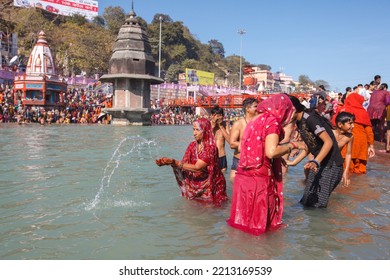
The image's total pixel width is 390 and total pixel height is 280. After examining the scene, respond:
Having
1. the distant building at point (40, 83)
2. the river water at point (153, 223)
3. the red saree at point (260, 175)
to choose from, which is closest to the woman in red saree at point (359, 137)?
the river water at point (153, 223)

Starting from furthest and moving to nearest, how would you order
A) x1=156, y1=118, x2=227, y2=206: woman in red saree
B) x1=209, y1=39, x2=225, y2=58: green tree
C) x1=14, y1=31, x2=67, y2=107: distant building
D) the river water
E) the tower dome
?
x1=209, y1=39, x2=225, y2=58: green tree < the tower dome < x1=14, y1=31, x2=67, y2=107: distant building < x1=156, y1=118, x2=227, y2=206: woman in red saree < the river water

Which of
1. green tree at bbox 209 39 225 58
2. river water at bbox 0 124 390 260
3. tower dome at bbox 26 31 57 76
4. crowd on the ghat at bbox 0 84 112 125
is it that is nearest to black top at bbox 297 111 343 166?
river water at bbox 0 124 390 260

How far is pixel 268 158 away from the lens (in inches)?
126

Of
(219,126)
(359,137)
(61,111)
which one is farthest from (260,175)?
(61,111)

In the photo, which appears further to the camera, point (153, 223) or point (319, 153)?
point (319, 153)

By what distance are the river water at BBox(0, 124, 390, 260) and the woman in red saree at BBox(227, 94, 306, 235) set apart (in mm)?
193

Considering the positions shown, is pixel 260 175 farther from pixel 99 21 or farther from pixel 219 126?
pixel 99 21

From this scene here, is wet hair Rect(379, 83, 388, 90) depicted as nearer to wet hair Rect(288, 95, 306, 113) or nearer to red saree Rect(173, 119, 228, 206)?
wet hair Rect(288, 95, 306, 113)

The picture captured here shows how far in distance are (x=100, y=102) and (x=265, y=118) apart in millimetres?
30777

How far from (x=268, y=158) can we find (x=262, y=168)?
0.35 feet

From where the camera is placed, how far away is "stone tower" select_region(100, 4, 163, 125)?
2327 cm

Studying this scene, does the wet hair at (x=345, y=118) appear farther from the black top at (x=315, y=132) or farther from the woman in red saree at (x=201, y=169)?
the woman in red saree at (x=201, y=169)

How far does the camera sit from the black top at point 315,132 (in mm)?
4203

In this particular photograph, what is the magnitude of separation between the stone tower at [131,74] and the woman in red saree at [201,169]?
19064 mm
